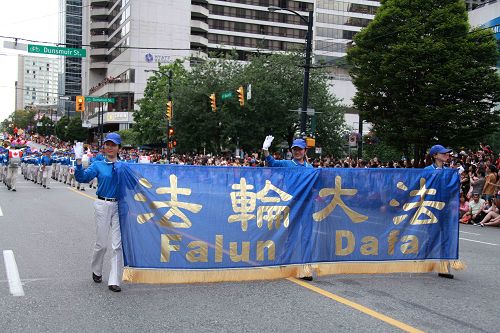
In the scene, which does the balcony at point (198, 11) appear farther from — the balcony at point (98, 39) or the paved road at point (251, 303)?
the paved road at point (251, 303)

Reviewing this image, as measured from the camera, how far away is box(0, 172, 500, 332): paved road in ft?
17.2

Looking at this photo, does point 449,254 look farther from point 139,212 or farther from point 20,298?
point 20,298

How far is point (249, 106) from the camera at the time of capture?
3900cm

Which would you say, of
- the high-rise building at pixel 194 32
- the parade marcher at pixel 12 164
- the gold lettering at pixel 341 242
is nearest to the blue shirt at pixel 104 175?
the gold lettering at pixel 341 242

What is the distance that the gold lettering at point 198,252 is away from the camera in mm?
6727

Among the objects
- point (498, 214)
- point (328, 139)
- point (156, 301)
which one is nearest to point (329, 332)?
point (156, 301)

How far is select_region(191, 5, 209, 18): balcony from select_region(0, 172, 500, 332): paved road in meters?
80.2

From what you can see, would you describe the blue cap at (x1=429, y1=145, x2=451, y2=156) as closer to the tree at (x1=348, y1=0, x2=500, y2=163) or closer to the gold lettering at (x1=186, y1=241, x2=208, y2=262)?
the gold lettering at (x1=186, y1=241, x2=208, y2=262)

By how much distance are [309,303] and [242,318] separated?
0.93 metres

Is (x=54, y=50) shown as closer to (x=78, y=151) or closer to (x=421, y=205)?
(x=78, y=151)

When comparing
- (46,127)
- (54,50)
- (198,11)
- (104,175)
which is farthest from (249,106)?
(46,127)

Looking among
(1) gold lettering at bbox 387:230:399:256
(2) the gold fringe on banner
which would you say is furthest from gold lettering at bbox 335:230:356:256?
(1) gold lettering at bbox 387:230:399:256

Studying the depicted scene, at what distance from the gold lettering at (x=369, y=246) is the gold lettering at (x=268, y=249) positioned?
4.31 ft

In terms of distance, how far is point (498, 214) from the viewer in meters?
16.4
